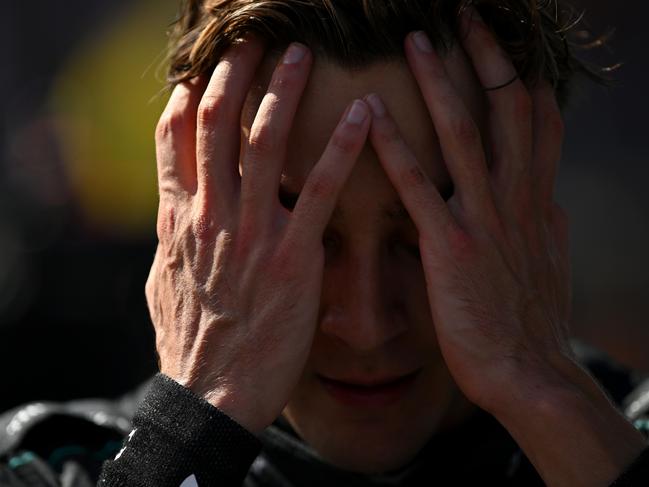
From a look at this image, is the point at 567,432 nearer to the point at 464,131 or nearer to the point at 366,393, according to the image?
the point at 366,393

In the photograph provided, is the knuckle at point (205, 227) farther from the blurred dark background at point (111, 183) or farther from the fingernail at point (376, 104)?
the blurred dark background at point (111, 183)

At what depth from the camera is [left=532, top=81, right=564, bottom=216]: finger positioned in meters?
2.02

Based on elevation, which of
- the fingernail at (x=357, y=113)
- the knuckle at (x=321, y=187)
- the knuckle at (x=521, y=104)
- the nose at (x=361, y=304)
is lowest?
the nose at (x=361, y=304)

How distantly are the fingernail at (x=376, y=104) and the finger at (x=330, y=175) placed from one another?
0.04ft

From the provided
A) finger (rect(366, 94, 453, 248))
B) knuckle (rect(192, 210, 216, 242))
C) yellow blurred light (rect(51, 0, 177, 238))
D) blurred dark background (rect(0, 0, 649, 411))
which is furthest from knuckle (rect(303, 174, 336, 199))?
yellow blurred light (rect(51, 0, 177, 238))

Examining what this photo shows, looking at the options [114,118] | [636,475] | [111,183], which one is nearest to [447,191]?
[636,475]

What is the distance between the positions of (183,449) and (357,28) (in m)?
0.85

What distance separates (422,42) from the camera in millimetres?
1862

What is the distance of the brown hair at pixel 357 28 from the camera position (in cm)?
185

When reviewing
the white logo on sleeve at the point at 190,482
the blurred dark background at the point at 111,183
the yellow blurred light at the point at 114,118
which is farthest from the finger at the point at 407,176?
the yellow blurred light at the point at 114,118

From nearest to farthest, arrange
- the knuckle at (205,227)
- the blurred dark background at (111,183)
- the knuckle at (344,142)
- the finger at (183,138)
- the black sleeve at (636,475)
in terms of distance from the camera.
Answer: the black sleeve at (636,475), the knuckle at (344,142), the knuckle at (205,227), the finger at (183,138), the blurred dark background at (111,183)

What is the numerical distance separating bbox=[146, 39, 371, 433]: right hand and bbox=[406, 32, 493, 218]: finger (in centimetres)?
14

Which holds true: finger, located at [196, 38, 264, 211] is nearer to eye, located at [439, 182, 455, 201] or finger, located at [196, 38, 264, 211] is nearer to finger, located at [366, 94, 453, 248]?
finger, located at [366, 94, 453, 248]

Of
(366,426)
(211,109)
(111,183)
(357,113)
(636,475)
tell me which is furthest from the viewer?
(111,183)
